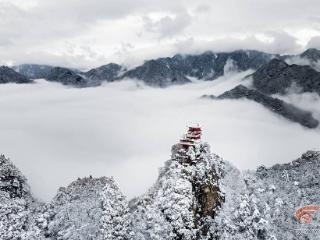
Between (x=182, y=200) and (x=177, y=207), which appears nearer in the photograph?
(x=177, y=207)

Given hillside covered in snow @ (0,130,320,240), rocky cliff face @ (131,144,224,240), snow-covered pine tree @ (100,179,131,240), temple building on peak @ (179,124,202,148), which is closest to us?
rocky cliff face @ (131,144,224,240)

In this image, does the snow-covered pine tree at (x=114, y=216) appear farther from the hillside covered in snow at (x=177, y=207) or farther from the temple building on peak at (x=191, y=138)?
the temple building on peak at (x=191, y=138)

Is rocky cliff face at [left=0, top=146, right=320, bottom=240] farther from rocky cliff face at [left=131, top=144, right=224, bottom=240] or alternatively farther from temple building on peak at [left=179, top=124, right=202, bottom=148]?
temple building on peak at [left=179, top=124, right=202, bottom=148]

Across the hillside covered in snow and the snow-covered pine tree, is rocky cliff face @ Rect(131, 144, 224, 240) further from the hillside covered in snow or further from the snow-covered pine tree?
the snow-covered pine tree

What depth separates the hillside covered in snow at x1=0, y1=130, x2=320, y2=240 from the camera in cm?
12838

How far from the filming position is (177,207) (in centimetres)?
12650

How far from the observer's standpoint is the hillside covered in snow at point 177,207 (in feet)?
421

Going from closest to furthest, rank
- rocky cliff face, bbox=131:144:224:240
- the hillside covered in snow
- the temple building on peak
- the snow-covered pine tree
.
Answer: rocky cliff face, bbox=131:144:224:240
the snow-covered pine tree
the hillside covered in snow
the temple building on peak

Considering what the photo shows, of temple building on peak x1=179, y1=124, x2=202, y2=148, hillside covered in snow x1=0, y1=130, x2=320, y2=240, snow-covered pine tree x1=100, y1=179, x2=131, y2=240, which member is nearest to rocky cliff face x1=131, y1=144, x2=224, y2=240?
hillside covered in snow x1=0, y1=130, x2=320, y2=240

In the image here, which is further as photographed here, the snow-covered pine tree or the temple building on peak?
the temple building on peak

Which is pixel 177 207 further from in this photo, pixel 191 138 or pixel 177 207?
pixel 191 138

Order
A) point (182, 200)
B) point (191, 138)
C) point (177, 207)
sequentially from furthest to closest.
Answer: point (191, 138) → point (182, 200) → point (177, 207)

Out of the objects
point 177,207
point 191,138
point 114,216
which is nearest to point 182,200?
point 177,207

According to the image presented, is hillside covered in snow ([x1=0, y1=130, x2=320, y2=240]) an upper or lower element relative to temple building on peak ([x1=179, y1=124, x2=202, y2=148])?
lower
